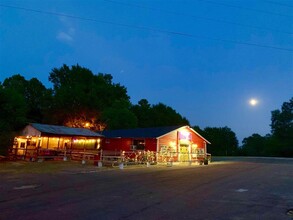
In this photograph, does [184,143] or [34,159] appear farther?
[184,143]

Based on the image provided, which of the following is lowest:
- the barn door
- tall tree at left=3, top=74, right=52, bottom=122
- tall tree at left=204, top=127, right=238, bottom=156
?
the barn door

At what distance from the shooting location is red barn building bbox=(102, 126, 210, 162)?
3100 cm

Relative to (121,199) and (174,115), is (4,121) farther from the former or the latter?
(174,115)

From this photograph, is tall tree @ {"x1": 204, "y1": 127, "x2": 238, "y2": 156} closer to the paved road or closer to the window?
the window

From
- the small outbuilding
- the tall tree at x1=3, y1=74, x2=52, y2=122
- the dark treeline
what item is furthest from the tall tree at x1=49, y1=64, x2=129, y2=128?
the small outbuilding

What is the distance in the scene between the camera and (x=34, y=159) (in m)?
24.8

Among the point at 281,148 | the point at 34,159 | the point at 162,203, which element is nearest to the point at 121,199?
the point at 162,203

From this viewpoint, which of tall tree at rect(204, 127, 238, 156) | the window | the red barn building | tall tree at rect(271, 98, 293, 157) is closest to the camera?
the red barn building

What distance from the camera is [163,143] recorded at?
31.6 m

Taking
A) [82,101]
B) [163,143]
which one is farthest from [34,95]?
[163,143]

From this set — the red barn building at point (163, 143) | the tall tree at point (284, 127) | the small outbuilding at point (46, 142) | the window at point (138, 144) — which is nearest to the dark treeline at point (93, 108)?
the tall tree at point (284, 127)

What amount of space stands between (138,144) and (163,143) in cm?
326

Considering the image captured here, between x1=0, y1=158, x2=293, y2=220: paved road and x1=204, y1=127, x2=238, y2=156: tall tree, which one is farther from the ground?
x1=204, y1=127, x2=238, y2=156: tall tree

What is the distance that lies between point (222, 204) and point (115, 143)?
1101 inches
